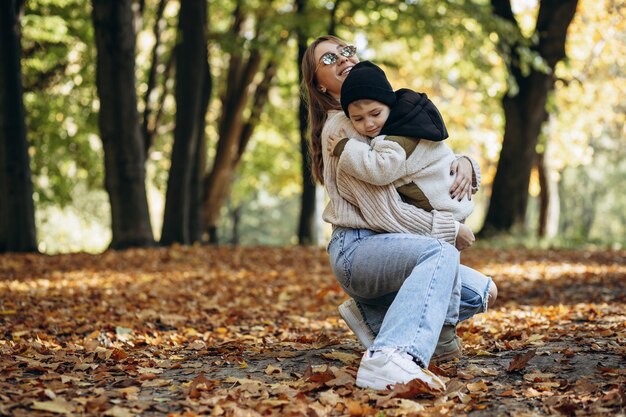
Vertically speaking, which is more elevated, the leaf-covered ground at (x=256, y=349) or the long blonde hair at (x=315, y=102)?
the long blonde hair at (x=315, y=102)

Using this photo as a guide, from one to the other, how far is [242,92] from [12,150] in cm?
904

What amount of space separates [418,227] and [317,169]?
79 cm

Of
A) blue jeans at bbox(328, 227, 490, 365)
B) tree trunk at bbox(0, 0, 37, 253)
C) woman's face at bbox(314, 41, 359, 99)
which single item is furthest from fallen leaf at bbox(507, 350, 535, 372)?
tree trunk at bbox(0, 0, 37, 253)

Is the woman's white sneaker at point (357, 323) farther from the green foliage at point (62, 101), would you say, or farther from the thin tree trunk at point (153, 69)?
the thin tree trunk at point (153, 69)

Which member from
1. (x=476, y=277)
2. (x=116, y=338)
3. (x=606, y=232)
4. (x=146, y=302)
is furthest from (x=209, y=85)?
(x=606, y=232)

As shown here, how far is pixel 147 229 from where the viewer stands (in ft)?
39.0

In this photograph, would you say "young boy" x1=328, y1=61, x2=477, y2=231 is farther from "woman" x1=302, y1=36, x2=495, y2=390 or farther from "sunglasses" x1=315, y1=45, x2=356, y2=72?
"sunglasses" x1=315, y1=45, x2=356, y2=72

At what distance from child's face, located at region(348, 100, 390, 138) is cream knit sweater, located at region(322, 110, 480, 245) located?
0.08 m

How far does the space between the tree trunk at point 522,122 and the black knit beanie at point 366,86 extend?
1263 cm

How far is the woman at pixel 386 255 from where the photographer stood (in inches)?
146

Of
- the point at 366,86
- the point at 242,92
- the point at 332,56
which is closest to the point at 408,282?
the point at 366,86

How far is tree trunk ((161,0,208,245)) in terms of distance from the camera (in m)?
13.3

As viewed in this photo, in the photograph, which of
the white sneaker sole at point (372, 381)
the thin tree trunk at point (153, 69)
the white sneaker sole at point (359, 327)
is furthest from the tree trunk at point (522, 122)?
the white sneaker sole at point (372, 381)

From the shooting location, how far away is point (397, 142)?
3.88m
